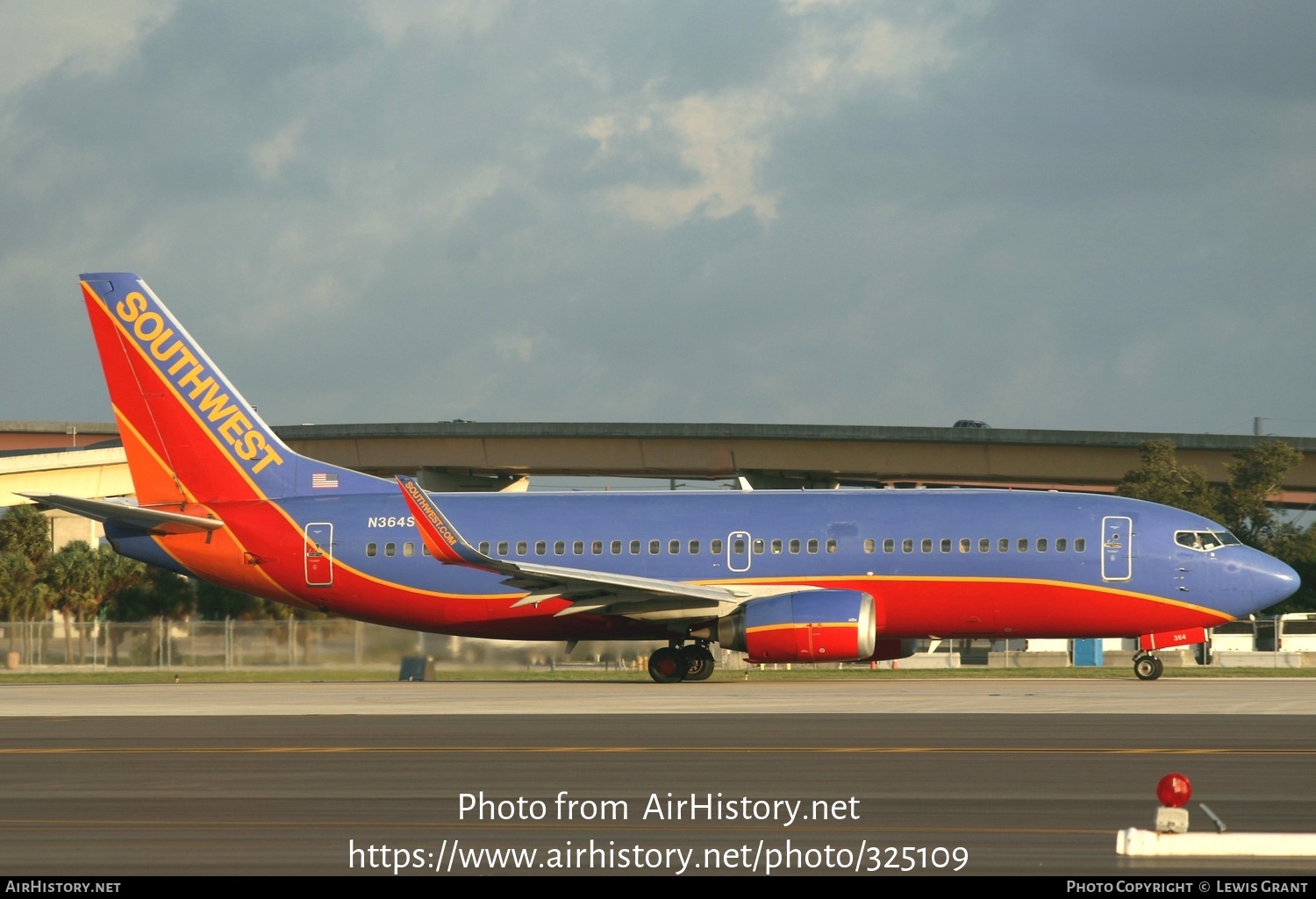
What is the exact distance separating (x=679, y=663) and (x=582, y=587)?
2876 millimetres

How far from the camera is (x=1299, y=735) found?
17.8 metres

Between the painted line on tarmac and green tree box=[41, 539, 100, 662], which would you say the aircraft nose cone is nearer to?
the painted line on tarmac

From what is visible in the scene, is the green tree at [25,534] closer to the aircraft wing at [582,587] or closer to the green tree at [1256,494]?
the aircraft wing at [582,587]

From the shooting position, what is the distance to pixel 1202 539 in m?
30.5

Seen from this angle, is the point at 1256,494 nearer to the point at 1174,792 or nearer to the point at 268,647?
the point at 268,647

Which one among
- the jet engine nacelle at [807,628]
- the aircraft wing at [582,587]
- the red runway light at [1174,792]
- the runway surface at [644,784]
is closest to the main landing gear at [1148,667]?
the jet engine nacelle at [807,628]

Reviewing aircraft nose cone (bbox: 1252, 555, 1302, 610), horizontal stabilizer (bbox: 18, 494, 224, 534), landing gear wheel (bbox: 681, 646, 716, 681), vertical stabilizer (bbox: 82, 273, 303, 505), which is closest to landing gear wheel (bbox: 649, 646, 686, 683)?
landing gear wheel (bbox: 681, 646, 716, 681)

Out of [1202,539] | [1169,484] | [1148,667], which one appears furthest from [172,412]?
[1169,484]

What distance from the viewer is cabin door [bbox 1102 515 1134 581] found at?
30031mm

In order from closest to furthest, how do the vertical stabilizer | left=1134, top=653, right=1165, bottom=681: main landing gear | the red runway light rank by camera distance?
the red runway light, left=1134, top=653, right=1165, bottom=681: main landing gear, the vertical stabilizer

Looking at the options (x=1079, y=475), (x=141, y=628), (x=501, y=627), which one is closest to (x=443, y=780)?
(x=501, y=627)

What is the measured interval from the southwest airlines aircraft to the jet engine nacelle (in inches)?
1.4

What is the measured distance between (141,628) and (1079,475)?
4498 centimetres
